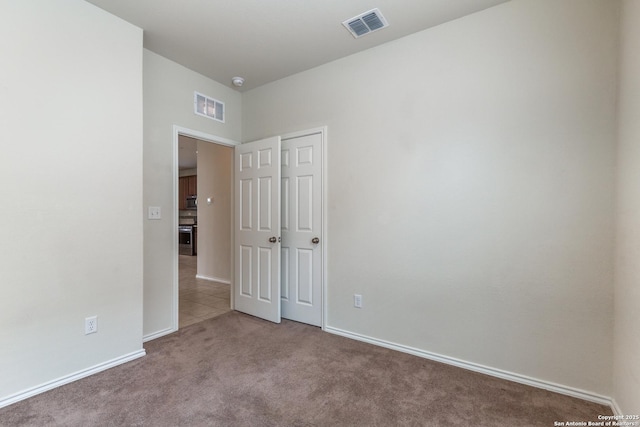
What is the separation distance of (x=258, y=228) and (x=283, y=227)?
0.30 metres

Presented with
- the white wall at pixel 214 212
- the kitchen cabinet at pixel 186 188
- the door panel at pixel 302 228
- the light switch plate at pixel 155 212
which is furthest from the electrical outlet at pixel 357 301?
the kitchen cabinet at pixel 186 188

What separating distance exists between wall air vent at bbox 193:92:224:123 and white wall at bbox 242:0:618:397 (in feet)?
4.36

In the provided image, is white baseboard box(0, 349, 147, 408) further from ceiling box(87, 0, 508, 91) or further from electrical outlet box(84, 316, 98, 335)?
ceiling box(87, 0, 508, 91)

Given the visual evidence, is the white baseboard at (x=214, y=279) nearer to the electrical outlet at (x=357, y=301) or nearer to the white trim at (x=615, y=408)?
the electrical outlet at (x=357, y=301)

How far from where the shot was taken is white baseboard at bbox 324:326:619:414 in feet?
6.16

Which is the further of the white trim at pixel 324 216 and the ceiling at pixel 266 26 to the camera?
the white trim at pixel 324 216

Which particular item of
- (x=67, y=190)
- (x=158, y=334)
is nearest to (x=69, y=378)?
(x=158, y=334)

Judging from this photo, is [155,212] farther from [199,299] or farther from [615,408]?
[615,408]

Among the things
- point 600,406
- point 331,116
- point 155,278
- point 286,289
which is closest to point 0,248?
point 155,278

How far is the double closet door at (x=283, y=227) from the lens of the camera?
3109mm

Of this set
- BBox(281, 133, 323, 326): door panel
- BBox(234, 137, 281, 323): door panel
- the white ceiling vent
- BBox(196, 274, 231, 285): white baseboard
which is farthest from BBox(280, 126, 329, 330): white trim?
BBox(196, 274, 231, 285): white baseboard

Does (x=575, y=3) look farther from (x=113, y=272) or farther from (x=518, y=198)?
(x=113, y=272)

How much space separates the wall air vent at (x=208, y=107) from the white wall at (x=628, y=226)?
347 centimetres

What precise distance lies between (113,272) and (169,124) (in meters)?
1.53
